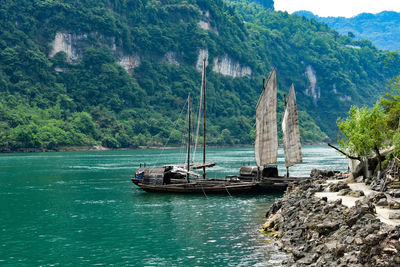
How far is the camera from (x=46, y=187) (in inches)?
2360

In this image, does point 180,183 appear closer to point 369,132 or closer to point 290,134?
point 290,134

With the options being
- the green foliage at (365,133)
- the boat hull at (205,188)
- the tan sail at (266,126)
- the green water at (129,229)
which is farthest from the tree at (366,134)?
the boat hull at (205,188)

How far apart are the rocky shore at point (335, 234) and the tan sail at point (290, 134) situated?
23703 millimetres

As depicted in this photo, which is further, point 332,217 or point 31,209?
point 31,209

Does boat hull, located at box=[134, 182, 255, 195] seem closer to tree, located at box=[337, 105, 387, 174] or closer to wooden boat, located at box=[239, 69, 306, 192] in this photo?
wooden boat, located at box=[239, 69, 306, 192]

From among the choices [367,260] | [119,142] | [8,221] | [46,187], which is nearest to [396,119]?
[367,260]

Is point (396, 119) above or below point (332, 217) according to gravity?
above

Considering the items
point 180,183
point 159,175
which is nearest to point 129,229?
point 159,175

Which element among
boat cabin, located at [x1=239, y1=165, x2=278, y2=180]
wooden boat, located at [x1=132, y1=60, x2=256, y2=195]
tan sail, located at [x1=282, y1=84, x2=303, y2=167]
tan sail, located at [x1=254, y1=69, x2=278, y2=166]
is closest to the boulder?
wooden boat, located at [x1=132, y1=60, x2=256, y2=195]

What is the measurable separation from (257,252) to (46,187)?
42.7m

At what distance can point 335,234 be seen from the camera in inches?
852

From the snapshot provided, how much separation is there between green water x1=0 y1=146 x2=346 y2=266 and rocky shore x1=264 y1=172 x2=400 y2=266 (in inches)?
63.6

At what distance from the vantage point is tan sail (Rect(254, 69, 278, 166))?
5181 cm

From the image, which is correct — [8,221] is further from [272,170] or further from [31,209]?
[272,170]
